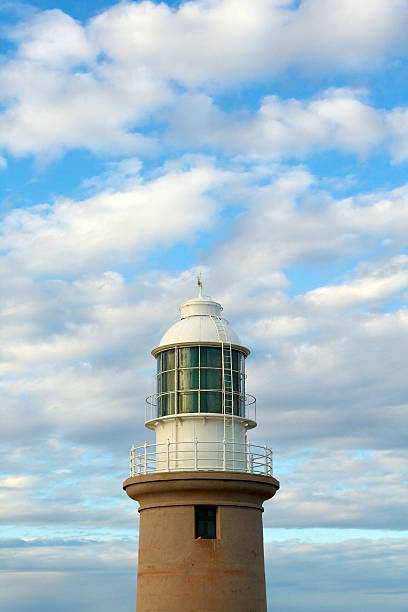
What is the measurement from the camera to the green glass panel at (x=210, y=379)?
86.8 feet

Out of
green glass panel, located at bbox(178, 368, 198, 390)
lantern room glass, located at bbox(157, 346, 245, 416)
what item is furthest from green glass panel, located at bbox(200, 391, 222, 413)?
green glass panel, located at bbox(178, 368, 198, 390)

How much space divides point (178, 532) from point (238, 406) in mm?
4223

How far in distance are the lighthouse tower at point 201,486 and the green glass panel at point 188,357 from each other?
3 centimetres

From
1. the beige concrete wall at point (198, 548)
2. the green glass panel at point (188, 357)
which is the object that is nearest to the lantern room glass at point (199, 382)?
the green glass panel at point (188, 357)

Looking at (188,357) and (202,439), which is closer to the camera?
(202,439)

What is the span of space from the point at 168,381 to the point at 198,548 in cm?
506

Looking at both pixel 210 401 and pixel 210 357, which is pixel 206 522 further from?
pixel 210 357

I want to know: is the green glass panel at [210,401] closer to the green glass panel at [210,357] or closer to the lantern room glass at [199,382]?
the lantern room glass at [199,382]

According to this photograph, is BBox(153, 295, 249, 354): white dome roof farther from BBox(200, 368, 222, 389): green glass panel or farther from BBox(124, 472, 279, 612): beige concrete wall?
BBox(124, 472, 279, 612): beige concrete wall

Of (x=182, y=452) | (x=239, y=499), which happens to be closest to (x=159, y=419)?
(x=182, y=452)

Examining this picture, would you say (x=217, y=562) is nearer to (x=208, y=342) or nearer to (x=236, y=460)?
(x=236, y=460)

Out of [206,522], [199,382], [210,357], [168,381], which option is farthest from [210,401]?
[206,522]

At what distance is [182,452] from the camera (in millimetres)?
26094

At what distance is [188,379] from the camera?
26.6 metres
